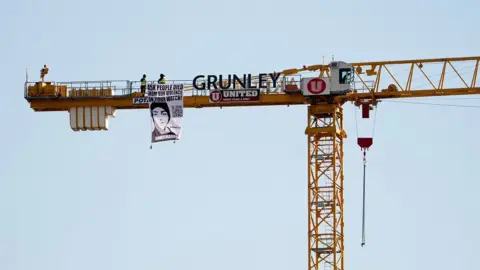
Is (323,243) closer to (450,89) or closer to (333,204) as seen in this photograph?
(333,204)

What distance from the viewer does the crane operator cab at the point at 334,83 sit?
198750 millimetres

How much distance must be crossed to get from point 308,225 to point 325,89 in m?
11.2

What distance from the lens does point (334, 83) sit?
653 feet

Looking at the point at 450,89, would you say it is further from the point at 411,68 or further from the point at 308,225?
the point at 308,225

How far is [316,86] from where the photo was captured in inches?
7840

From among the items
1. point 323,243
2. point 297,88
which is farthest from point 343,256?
point 297,88

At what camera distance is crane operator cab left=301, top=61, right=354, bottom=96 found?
198750 mm

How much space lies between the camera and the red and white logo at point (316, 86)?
7830 inches

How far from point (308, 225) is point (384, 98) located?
12.1m

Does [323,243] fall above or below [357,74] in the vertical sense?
below

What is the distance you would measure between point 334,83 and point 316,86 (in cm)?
149

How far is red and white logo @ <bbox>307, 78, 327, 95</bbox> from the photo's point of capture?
652 ft

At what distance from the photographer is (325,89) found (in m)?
199

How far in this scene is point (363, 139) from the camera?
200 metres
